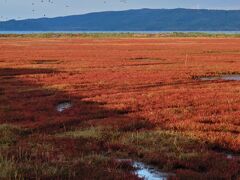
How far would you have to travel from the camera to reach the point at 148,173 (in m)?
11.7

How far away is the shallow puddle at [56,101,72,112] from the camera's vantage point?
23.2 metres

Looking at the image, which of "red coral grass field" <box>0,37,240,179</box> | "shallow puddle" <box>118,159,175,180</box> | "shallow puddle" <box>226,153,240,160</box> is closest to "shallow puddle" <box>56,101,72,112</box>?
"red coral grass field" <box>0,37,240,179</box>

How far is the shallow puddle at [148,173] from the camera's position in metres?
11.3

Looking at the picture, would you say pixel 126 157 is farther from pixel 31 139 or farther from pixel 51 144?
pixel 31 139

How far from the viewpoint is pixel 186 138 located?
15.2 m

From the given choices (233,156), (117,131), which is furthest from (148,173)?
(117,131)

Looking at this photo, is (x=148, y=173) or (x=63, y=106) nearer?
(x=148, y=173)

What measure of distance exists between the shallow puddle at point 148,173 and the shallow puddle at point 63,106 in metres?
10.9

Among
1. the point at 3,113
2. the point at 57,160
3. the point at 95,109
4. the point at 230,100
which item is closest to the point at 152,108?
the point at 95,109

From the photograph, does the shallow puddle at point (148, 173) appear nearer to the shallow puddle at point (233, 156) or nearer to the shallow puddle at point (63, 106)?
the shallow puddle at point (233, 156)

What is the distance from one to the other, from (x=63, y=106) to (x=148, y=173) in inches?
516

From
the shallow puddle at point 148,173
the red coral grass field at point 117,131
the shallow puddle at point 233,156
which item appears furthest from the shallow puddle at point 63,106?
the shallow puddle at point 148,173

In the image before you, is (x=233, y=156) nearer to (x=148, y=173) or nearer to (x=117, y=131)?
(x=148, y=173)

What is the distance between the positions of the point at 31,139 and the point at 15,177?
5.06 meters
